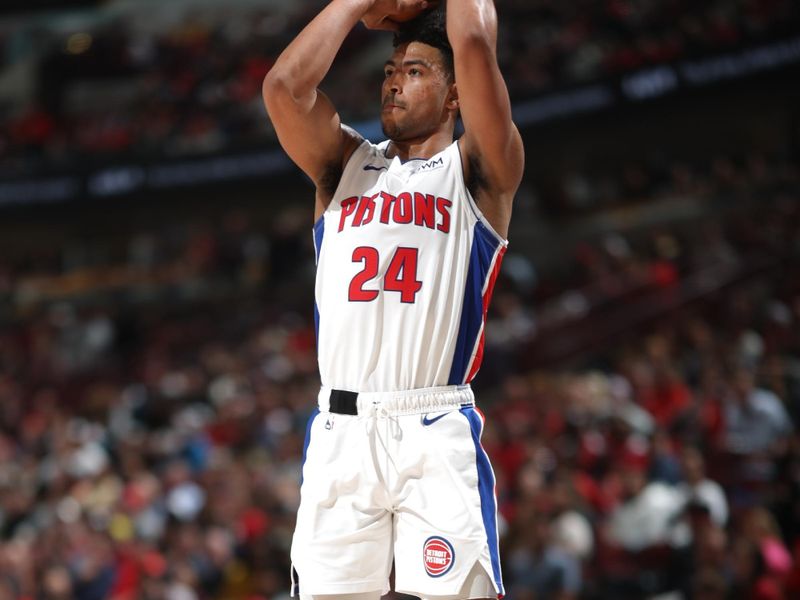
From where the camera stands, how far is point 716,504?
691cm

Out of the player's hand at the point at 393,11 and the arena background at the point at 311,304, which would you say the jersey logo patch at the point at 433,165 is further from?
the arena background at the point at 311,304

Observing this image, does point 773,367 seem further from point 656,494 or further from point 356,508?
point 356,508

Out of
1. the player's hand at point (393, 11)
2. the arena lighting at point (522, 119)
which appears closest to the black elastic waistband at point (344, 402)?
the player's hand at point (393, 11)

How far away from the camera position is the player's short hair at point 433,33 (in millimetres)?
3463

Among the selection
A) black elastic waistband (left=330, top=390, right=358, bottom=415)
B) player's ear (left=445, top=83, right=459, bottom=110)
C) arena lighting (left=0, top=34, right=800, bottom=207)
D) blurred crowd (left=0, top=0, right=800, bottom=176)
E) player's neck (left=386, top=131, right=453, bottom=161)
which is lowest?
black elastic waistband (left=330, top=390, right=358, bottom=415)

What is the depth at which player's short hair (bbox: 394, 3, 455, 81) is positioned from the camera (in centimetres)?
346

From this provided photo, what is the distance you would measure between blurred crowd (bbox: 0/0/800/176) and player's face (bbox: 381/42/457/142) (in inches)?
450

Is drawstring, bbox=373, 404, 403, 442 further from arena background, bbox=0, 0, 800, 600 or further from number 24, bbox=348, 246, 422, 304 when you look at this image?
arena background, bbox=0, 0, 800, 600

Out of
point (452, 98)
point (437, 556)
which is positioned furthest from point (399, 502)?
point (452, 98)

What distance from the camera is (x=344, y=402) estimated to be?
3307mm

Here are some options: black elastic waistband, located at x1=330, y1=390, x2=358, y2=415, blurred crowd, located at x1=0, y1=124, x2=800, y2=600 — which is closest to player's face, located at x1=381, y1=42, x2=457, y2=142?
black elastic waistband, located at x1=330, y1=390, x2=358, y2=415

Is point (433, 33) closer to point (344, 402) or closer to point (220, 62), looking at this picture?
point (344, 402)

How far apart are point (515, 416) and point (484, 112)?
19.8 feet

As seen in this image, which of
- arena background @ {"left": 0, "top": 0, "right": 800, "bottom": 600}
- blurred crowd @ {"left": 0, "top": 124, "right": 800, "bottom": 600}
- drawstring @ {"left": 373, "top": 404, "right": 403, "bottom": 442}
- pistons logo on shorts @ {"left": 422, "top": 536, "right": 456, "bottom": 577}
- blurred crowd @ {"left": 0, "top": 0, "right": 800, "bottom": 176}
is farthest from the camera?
blurred crowd @ {"left": 0, "top": 0, "right": 800, "bottom": 176}
